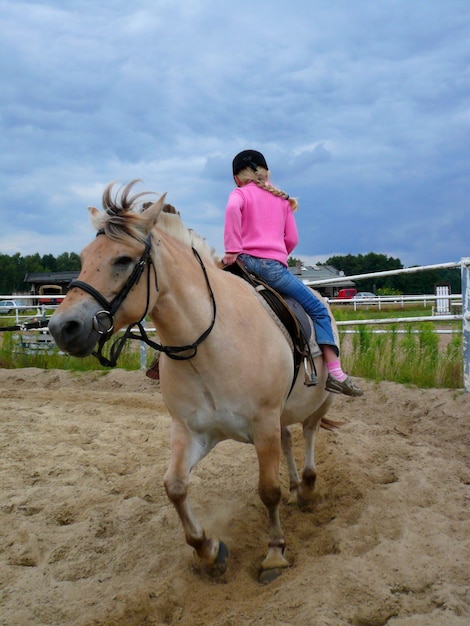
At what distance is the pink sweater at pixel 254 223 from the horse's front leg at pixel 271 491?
1393 mm

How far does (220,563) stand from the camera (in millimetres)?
3562

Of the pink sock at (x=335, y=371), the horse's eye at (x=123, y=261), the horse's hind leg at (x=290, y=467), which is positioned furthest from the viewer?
the horse's hind leg at (x=290, y=467)

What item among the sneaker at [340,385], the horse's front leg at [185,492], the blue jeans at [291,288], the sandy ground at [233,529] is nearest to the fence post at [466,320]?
the sandy ground at [233,529]

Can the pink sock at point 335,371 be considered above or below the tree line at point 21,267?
below

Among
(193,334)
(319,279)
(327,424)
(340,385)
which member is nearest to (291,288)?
(340,385)

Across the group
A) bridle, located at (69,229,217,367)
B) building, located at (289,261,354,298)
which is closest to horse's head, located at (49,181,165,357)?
bridle, located at (69,229,217,367)

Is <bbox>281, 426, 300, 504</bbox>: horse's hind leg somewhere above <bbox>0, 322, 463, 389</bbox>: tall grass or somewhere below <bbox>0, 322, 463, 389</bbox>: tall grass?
below

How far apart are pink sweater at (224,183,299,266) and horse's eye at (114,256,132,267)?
51.7 inches

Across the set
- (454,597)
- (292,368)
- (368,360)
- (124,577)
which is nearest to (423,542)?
(454,597)

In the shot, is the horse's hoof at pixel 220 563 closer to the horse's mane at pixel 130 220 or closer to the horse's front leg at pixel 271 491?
the horse's front leg at pixel 271 491

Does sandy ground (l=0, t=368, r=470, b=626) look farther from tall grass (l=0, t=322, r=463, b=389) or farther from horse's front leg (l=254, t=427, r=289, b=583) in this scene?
tall grass (l=0, t=322, r=463, b=389)

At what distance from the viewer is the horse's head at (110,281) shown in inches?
107

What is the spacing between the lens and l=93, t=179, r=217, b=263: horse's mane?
3.00 meters

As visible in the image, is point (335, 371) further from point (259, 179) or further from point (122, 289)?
point (122, 289)
